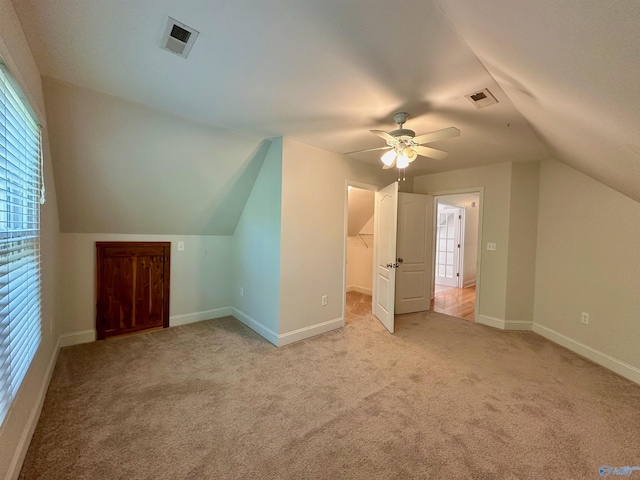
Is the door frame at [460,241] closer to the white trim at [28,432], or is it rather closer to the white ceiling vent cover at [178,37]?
the white ceiling vent cover at [178,37]

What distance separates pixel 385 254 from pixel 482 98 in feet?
7.54

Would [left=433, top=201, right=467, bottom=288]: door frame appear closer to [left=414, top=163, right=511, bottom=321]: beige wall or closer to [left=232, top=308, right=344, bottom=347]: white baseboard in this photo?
[left=414, top=163, right=511, bottom=321]: beige wall

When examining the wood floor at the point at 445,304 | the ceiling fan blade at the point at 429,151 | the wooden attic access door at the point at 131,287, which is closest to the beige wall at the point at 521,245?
the wood floor at the point at 445,304

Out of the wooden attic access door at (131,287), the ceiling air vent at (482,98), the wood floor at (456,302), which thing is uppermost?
the ceiling air vent at (482,98)

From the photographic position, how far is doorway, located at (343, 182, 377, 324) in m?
5.11

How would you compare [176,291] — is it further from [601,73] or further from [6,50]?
[601,73]

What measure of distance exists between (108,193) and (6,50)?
6.21 ft

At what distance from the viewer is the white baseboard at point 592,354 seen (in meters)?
2.61

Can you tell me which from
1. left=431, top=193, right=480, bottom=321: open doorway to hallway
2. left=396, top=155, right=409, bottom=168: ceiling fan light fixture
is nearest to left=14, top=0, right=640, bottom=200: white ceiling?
left=396, top=155, right=409, bottom=168: ceiling fan light fixture

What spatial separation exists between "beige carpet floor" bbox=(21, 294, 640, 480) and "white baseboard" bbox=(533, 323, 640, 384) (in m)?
0.12

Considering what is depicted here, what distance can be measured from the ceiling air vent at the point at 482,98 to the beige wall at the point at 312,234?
1774mm

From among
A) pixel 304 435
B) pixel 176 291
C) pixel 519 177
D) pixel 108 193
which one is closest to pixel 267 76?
pixel 108 193

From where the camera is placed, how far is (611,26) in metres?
0.84

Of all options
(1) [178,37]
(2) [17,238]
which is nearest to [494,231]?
(1) [178,37]
